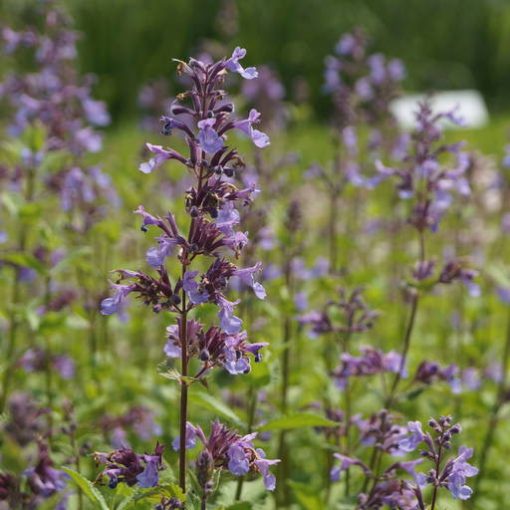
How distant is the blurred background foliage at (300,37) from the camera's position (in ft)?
59.1

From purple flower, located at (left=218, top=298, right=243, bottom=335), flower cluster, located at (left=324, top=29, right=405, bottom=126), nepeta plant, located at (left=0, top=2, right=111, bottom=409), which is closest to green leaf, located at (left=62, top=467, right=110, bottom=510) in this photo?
purple flower, located at (left=218, top=298, right=243, bottom=335)

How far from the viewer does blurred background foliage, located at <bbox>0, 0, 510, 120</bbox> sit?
1800 centimetres

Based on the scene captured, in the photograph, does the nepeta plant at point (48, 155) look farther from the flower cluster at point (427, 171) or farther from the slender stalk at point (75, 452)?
the flower cluster at point (427, 171)

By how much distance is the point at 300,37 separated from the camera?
19.6 meters

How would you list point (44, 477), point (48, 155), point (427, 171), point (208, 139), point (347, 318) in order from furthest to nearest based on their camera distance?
point (48, 155) < point (347, 318) < point (427, 171) < point (44, 477) < point (208, 139)

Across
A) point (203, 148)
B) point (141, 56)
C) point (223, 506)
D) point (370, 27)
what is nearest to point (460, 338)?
point (223, 506)

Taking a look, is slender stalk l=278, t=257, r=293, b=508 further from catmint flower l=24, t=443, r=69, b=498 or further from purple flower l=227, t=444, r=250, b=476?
purple flower l=227, t=444, r=250, b=476

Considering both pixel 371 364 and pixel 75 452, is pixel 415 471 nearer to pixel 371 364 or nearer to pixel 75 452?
pixel 371 364

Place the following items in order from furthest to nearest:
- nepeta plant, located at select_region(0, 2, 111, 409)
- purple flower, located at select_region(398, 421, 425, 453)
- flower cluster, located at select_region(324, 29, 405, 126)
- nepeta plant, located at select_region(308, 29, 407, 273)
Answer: flower cluster, located at select_region(324, 29, 405, 126) < nepeta plant, located at select_region(308, 29, 407, 273) < nepeta plant, located at select_region(0, 2, 111, 409) < purple flower, located at select_region(398, 421, 425, 453)

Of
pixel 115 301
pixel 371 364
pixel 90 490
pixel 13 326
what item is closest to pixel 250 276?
pixel 115 301

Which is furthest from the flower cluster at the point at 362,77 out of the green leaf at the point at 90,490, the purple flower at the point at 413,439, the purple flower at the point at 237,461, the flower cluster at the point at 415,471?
the green leaf at the point at 90,490

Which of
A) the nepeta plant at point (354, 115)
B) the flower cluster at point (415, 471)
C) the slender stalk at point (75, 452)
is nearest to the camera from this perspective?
the flower cluster at point (415, 471)

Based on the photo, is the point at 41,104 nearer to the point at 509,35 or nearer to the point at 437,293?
the point at 437,293

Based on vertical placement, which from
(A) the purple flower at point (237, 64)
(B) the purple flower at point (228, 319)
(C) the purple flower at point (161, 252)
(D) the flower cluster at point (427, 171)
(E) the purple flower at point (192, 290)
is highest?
(A) the purple flower at point (237, 64)
